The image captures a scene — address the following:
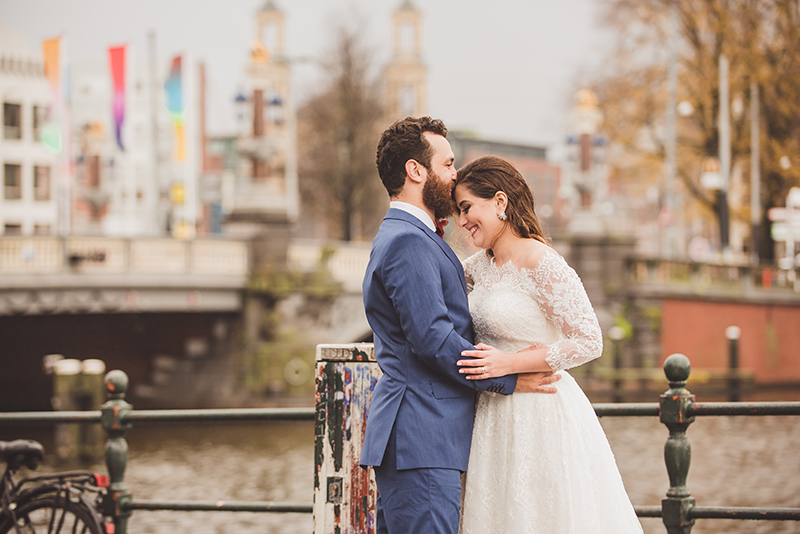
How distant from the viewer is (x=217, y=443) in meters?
16.0

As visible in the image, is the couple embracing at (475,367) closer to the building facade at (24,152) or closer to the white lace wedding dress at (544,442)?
the white lace wedding dress at (544,442)

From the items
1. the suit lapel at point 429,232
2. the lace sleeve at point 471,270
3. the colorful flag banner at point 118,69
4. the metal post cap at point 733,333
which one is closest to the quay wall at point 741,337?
the metal post cap at point 733,333

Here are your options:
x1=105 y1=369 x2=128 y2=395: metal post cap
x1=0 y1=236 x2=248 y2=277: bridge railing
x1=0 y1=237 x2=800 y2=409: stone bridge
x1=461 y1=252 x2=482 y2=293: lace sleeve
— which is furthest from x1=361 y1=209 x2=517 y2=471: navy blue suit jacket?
x1=0 y1=236 x2=248 y2=277: bridge railing

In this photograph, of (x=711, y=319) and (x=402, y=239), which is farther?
(x=711, y=319)

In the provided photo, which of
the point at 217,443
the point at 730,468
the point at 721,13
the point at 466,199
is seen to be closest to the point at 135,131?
the point at 721,13

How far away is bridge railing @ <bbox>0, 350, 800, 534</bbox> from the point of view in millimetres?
3246

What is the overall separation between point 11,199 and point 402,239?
4411cm

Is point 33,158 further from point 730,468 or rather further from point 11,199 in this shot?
point 730,468

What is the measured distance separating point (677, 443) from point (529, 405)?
3.78 ft

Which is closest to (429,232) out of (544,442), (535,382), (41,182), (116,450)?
(535,382)

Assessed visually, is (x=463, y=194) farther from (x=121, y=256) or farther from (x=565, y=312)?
(x=121, y=256)

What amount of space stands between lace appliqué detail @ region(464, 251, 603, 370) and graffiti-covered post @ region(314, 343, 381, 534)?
19.2 inches

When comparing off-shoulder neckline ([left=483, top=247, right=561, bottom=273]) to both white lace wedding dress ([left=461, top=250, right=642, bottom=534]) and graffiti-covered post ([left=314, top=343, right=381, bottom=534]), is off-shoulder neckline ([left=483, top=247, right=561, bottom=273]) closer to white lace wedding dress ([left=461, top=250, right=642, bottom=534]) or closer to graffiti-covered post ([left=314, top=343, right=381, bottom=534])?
white lace wedding dress ([left=461, top=250, right=642, bottom=534])

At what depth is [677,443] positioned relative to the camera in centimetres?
380
